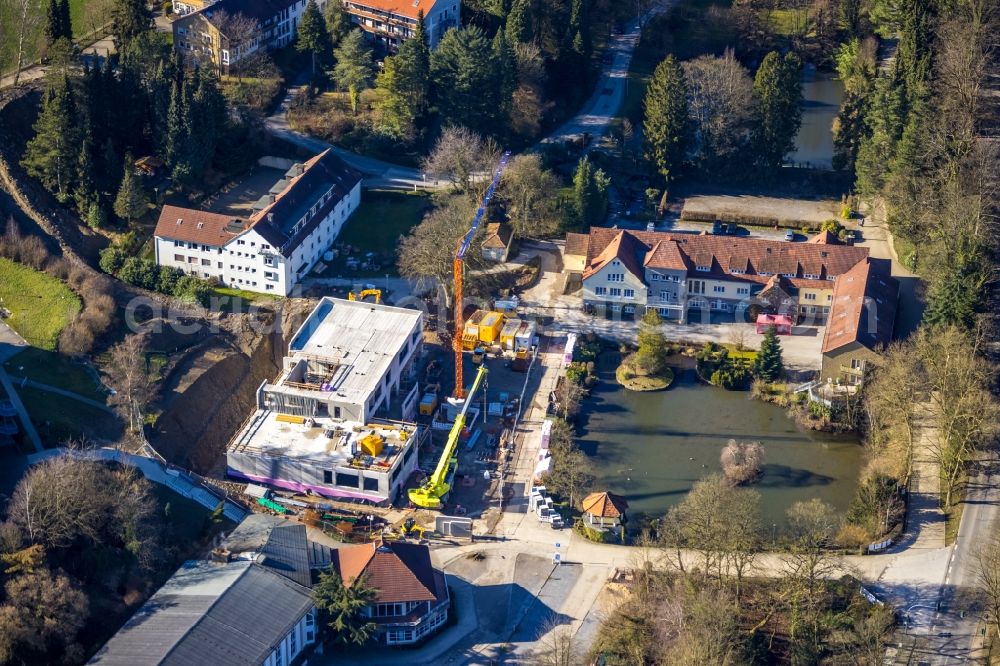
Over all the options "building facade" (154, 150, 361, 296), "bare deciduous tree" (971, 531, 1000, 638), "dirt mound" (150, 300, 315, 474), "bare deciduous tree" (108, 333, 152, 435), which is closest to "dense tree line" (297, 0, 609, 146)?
"building facade" (154, 150, 361, 296)

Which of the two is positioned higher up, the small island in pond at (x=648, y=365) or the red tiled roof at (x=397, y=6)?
the red tiled roof at (x=397, y=6)

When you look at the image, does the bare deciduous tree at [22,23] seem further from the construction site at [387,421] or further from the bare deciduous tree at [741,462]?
the bare deciduous tree at [741,462]

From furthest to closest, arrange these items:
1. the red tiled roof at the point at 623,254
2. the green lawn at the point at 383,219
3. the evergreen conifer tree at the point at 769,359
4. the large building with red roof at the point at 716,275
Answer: the green lawn at the point at 383,219
the large building with red roof at the point at 716,275
the red tiled roof at the point at 623,254
the evergreen conifer tree at the point at 769,359

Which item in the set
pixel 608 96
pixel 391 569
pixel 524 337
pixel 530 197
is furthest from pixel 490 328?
pixel 608 96

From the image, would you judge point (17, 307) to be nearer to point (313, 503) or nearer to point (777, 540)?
point (313, 503)

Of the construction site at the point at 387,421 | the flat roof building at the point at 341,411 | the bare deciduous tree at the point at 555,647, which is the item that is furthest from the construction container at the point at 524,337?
the bare deciduous tree at the point at 555,647

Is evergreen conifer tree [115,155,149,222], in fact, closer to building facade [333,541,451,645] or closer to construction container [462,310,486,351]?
construction container [462,310,486,351]
